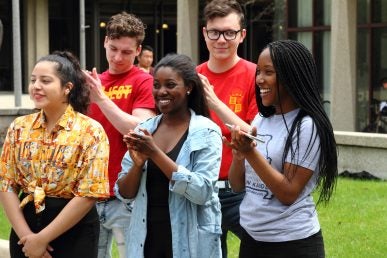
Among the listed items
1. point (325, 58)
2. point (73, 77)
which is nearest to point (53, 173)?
point (73, 77)

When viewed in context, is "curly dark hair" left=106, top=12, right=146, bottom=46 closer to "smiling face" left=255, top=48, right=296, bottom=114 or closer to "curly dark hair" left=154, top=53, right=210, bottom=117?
"curly dark hair" left=154, top=53, right=210, bottom=117

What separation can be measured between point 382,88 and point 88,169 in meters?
14.5

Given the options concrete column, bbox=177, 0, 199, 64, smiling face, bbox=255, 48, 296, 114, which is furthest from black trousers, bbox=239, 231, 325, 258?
concrete column, bbox=177, 0, 199, 64

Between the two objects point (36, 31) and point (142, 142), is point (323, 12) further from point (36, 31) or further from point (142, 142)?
point (36, 31)

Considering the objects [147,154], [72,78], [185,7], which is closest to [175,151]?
[147,154]

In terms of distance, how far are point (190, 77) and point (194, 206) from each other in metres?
0.70

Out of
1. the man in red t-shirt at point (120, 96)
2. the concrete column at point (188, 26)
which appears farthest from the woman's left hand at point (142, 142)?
the concrete column at point (188, 26)

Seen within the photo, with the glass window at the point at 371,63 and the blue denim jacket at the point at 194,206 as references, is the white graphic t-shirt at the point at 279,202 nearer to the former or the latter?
the blue denim jacket at the point at 194,206

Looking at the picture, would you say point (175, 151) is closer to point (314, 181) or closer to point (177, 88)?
point (177, 88)

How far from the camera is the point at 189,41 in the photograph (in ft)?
70.5

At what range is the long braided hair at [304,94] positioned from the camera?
366cm

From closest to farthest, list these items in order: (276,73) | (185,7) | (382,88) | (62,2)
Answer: (276,73)
(382,88)
(185,7)
(62,2)

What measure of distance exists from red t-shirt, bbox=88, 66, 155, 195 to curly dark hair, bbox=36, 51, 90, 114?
46 cm

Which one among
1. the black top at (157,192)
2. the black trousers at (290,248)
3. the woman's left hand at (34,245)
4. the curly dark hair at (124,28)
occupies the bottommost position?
the woman's left hand at (34,245)
